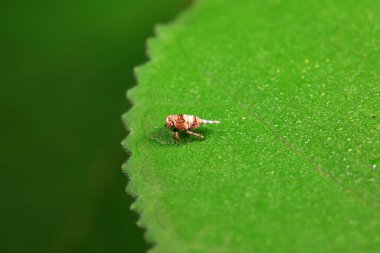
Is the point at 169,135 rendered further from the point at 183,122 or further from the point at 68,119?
the point at 68,119

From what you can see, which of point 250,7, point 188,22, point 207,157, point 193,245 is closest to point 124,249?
point 207,157

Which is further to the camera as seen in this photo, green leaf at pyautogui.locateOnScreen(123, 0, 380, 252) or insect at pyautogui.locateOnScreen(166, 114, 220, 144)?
insect at pyautogui.locateOnScreen(166, 114, 220, 144)

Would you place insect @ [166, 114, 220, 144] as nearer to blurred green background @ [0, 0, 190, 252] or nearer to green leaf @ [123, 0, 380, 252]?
green leaf @ [123, 0, 380, 252]

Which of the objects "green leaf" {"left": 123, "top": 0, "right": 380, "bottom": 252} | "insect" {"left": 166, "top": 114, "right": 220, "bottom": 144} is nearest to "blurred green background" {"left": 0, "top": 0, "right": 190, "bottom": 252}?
"green leaf" {"left": 123, "top": 0, "right": 380, "bottom": 252}

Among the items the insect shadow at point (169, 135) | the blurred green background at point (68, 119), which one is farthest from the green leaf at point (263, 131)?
the blurred green background at point (68, 119)

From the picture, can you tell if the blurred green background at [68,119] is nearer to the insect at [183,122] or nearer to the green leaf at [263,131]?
the green leaf at [263,131]

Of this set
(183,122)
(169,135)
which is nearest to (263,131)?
(183,122)
